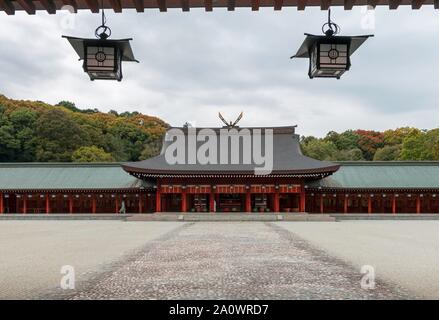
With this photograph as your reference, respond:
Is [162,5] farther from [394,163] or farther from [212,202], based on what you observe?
[394,163]

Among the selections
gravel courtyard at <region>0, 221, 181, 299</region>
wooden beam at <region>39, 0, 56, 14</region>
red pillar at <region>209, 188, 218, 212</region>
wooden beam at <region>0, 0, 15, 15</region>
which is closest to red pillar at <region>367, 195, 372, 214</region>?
red pillar at <region>209, 188, 218, 212</region>

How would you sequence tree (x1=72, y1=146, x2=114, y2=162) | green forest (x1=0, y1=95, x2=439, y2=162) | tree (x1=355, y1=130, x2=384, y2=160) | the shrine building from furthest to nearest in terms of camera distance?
tree (x1=355, y1=130, x2=384, y2=160), green forest (x1=0, y1=95, x2=439, y2=162), tree (x1=72, y1=146, x2=114, y2=162), the shrine building

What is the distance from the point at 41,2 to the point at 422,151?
62960mm

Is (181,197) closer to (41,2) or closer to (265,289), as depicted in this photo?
(265,289)

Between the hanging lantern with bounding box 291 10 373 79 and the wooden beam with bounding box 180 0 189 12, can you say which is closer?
the wooden beam with bounding box 180 0 189 12

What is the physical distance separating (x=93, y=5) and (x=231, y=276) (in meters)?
6.59

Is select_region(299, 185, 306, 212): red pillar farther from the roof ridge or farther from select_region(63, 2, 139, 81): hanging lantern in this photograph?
select_region(63, 2, 139, 81): hanging lantern

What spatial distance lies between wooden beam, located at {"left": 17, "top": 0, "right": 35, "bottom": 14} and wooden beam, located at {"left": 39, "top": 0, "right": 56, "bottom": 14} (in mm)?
180

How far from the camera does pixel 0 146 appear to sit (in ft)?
215

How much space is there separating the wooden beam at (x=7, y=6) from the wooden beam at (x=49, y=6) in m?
0.47

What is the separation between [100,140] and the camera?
70688mm

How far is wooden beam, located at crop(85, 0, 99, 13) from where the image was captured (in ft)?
20.4

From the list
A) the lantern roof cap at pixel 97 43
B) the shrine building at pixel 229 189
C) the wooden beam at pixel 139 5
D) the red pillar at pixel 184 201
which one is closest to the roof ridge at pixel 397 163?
the shrine building at pixel 229 189
